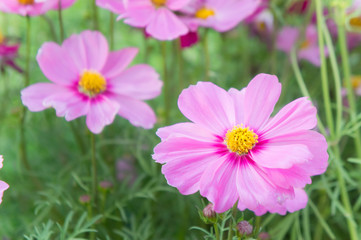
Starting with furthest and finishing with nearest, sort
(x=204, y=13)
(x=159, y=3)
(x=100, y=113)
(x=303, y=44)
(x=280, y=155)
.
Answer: (x=303, y=44) < (x=204, y=13) < (x=159, y=3) < (x=100, y=113) < (x=280, y=155)

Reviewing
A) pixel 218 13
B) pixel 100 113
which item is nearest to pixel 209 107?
pixel 100 113

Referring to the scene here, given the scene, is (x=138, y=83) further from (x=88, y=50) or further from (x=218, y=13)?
(x=218, y=13)

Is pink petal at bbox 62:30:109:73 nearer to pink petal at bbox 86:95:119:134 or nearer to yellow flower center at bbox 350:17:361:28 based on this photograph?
pink petal at bbox 86:95:119:134

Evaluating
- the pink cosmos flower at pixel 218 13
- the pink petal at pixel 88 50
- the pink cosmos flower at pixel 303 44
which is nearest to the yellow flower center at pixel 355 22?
the pink cosmos flower at pixel 303 44

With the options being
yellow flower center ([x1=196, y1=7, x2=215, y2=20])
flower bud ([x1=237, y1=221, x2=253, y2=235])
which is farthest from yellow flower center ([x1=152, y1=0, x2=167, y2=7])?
flower bud ([x1=237, y1=221, x2=253, y2=235])

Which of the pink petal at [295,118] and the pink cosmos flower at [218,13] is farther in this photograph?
the pink cosmos flower at [218,13]

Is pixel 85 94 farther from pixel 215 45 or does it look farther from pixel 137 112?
pixel 215 45

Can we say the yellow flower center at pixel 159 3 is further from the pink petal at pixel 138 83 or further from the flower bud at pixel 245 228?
the flower bud at pixel 245 228
